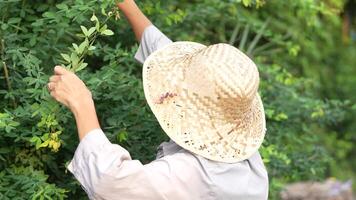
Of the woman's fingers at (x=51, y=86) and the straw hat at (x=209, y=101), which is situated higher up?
the woman's fingers at (x=51, y=86)

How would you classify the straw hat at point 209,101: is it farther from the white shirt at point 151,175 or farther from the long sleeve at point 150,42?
the long sleeve at point 150,42

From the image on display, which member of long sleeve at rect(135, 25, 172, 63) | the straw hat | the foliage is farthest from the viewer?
long sleeve at rect(135, 25, 172, 63)

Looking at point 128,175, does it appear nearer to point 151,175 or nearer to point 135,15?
point 151,175

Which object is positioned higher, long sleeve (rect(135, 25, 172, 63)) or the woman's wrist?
the woman's wrist

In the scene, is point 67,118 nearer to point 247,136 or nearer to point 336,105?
point 247,136

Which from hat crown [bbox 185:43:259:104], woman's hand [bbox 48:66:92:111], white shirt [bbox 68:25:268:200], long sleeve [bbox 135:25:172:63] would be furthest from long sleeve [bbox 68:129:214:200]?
long sleeve [bbox 135:25:172:63]

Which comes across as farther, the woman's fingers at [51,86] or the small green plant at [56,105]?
the small green plant at [56,105]

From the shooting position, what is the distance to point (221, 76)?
2371mm

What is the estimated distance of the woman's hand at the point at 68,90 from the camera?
2.33 meters

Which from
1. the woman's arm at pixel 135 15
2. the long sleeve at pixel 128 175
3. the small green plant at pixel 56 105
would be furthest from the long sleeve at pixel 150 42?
the long sleeve at pixel 128 175

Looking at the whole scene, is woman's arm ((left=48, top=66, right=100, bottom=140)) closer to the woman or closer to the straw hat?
the woman

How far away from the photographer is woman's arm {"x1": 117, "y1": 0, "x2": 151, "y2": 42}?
2.92 m

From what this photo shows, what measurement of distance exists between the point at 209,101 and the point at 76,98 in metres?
0.37

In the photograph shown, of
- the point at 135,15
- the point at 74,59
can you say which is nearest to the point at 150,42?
the point at 135,15
